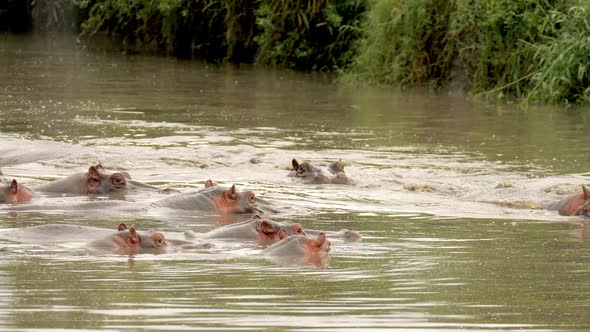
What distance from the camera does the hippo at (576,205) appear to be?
25.9ft

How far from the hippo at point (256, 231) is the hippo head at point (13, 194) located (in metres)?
1.62

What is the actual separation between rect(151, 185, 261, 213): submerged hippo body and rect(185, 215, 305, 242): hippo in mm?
882

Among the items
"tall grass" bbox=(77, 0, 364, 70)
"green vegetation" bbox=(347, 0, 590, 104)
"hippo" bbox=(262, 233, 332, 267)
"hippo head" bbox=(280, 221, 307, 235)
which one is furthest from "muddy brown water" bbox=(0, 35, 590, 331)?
"tall grass" bbox=(77, 0, 364, 70)

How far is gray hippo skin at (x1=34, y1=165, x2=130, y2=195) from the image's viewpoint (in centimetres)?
873

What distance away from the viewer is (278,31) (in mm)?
19156

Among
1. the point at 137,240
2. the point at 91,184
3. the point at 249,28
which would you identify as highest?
the point at 137,240

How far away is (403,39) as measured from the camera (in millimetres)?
16391

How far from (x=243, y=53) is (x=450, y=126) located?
324 inches

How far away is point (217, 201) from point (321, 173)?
5.12 ft

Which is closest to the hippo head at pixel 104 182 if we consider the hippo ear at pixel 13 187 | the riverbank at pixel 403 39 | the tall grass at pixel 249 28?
the hippo ear at pixel 13 187

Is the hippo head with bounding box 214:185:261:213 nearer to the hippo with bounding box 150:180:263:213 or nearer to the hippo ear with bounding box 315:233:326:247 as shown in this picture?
the hippo with bounding box 150:180:263:213

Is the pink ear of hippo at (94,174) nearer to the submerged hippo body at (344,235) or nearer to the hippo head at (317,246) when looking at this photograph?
the submerged hippo body at (344,235)

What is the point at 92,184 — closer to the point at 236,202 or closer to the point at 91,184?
the point at 91,184

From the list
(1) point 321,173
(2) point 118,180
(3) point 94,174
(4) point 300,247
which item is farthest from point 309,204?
(4) point 300,247
